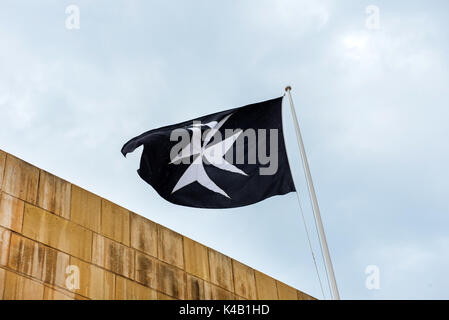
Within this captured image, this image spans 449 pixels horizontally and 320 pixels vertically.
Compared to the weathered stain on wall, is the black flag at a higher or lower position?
higher

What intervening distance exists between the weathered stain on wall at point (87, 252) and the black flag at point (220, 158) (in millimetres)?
1319

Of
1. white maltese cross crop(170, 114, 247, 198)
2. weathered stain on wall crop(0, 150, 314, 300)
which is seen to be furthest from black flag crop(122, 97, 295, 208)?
weathered stain on wall crop(0, 150, 314, 300)

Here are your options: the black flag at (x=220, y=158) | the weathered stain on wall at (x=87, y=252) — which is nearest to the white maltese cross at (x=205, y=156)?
the black flag at (x=220, y=158)

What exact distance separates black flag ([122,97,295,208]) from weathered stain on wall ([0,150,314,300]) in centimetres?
132

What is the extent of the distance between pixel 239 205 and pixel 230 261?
1.12m

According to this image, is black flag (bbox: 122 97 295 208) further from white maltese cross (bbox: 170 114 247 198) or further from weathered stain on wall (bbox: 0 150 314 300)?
weathered stain on wall (bbox: 0 150 314 300)

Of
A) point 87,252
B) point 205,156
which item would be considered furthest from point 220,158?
point 87,252

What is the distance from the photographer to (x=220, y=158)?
15500 mm

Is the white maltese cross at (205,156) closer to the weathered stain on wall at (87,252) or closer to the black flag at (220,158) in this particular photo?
the black flag at (220,158)

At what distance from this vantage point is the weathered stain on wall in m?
11.1

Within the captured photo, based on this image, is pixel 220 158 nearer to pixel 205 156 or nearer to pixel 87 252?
pixel 205 156

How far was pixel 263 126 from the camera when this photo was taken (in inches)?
622

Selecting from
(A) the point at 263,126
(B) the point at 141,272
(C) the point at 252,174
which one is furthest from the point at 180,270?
(A) the point at 263,126
